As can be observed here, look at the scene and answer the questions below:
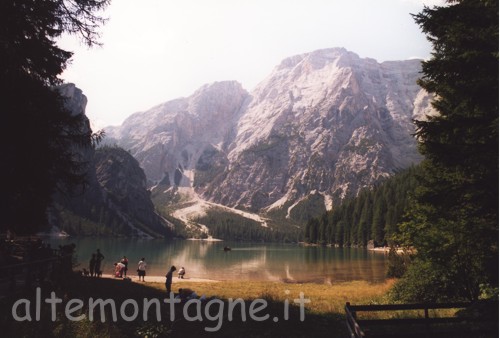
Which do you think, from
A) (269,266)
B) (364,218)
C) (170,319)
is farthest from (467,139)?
(364,218)

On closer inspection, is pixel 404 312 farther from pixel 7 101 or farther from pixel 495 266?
pixel 7 101

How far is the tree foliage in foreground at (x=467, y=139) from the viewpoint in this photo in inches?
379

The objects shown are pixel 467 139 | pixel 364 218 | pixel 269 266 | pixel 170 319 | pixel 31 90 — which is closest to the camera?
pixel 467 139

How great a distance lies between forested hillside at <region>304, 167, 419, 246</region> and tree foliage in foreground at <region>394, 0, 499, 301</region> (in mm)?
103043

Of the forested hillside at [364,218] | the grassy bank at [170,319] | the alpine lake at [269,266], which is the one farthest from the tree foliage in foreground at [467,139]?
the forested hillside at [364,218]

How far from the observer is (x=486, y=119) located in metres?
9.88

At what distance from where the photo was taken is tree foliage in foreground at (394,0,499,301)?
962 centimetres

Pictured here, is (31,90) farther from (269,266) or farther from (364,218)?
Result: (364,218)

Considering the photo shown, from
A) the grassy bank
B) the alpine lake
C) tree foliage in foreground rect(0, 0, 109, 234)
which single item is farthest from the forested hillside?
tree foliage in foreground rect(0, 0, 109, 234)

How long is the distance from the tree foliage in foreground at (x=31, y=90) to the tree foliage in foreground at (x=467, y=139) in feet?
37.4

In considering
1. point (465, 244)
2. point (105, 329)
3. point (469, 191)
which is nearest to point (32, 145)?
point (105, 329)

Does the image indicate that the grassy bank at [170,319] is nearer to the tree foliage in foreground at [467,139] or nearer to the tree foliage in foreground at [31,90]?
the tree foliage in foreground at [31,90]

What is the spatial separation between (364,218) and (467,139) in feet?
454

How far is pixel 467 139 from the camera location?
11.3 m
